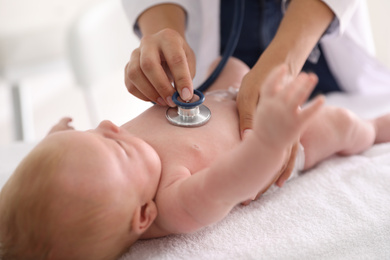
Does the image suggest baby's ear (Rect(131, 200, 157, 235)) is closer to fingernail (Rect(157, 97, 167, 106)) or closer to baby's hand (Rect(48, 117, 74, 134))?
fingernail (Rect(157, 97, 167, 106))

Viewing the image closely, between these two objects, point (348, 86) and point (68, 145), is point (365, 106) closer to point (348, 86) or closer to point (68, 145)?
point (348, 86)

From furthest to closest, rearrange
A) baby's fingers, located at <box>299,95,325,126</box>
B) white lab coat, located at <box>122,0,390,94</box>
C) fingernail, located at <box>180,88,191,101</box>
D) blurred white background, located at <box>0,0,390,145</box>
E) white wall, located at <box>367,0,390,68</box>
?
white wall, located at <box>367,0,390,68</box>, blurred white background, located at <box>0,0,390,145</box>, white lab coat, located at <box>122,0,390,94</box>, fingernail, located at <box>180,88,191,101</box>, baby's fingers, located at <box>299,95,325,126</box>

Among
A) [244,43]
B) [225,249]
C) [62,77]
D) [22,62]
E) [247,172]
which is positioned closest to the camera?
[247,172]

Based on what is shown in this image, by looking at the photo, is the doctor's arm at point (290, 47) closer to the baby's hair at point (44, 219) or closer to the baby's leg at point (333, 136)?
the baby's leg at point (333, 136)

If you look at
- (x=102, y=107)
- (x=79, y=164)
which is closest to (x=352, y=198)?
(x=79, y=164)

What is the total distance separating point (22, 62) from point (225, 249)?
126 centimetres

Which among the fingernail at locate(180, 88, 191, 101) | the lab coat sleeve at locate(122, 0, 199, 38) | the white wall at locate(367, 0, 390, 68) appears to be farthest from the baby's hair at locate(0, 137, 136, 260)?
the white wall at locate(367, 0, 390, 68)

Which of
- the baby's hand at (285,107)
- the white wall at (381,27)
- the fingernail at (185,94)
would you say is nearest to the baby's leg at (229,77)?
the fingernail at (185,94)

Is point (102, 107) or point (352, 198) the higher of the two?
point (352, 198)

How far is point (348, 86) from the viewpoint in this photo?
1294mm

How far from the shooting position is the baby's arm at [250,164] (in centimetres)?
49

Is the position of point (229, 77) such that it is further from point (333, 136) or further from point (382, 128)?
point (382, 128)

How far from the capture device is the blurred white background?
143cm

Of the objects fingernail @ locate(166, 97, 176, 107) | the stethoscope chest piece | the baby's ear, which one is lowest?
the baby's ear
